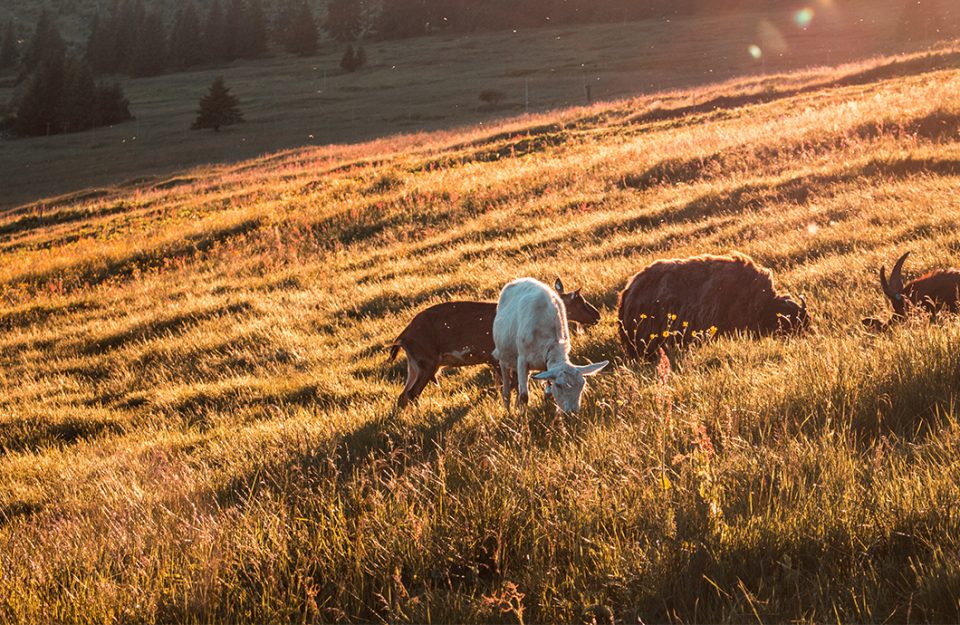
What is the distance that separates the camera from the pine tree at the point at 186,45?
12741 cm

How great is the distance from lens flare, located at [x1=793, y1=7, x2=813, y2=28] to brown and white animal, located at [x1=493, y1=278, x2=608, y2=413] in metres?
102

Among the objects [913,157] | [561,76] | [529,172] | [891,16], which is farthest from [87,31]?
[913,157]

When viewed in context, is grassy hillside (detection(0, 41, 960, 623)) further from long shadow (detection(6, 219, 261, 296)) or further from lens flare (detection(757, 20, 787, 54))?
lens flare (detection(757, 20, 787, 54))

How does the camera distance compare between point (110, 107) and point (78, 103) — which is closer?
point (78, 103)

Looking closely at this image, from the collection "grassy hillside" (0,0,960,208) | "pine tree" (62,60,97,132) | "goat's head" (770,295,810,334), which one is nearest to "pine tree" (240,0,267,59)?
"grassy hillside" (0,0,960,208)

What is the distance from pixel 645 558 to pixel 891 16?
357 feet

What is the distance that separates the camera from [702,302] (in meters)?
8.57

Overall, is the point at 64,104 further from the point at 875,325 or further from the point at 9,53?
the point at 875,325

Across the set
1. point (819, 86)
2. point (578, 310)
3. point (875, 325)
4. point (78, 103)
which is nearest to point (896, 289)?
point (875, 325)

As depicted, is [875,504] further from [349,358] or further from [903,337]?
[349,358]

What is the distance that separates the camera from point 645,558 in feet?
10.5

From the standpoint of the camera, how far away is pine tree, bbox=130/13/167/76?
12512 centimetres

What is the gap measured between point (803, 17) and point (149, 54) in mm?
96575

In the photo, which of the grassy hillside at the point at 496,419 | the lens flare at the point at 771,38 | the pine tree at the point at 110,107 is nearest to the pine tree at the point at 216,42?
the pine tree at the point at 110,107
